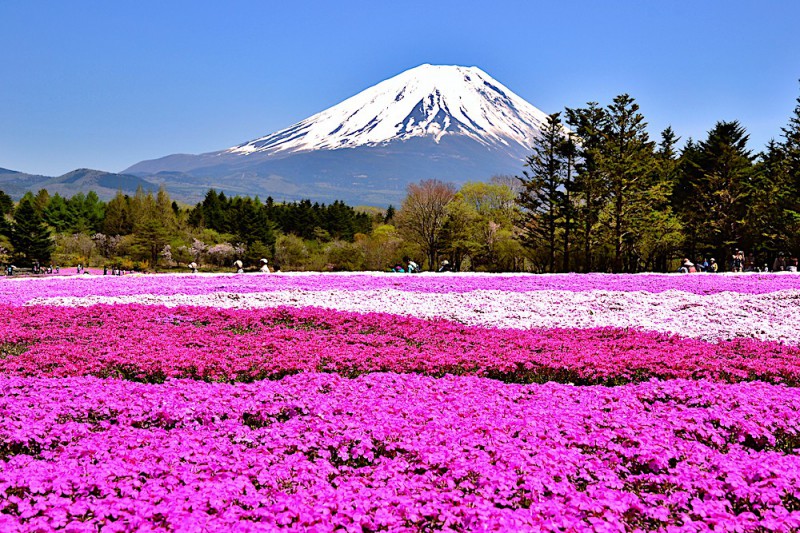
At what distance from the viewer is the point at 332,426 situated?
6.57 meters

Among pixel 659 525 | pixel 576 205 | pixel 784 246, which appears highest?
pixel 576 205

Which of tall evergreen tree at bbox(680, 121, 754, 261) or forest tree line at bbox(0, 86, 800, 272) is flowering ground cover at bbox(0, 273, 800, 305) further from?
tall evergreen tree at bbox(680, 121, 754, 261)

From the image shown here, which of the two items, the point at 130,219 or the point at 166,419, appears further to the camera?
the point at 130,219

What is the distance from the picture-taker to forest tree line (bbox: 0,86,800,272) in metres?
45.5

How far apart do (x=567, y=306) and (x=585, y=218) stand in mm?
30367

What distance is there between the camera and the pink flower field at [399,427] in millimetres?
4652

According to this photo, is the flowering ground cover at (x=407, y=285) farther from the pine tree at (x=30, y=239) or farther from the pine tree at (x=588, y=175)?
the pine tree at (x=30, y=239)

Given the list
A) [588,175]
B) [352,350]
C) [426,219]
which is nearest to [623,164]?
[588,175]

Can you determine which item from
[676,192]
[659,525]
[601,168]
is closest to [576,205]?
[601,168]

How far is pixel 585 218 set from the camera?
4612cm

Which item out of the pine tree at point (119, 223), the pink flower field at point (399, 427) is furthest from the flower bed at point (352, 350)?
the pine tree at point (119, 223)

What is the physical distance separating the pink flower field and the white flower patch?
30 cm

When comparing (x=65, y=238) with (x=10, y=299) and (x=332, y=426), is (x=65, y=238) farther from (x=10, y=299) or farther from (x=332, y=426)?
(x=332, y=426)

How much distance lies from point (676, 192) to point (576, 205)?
1347 centimetres
